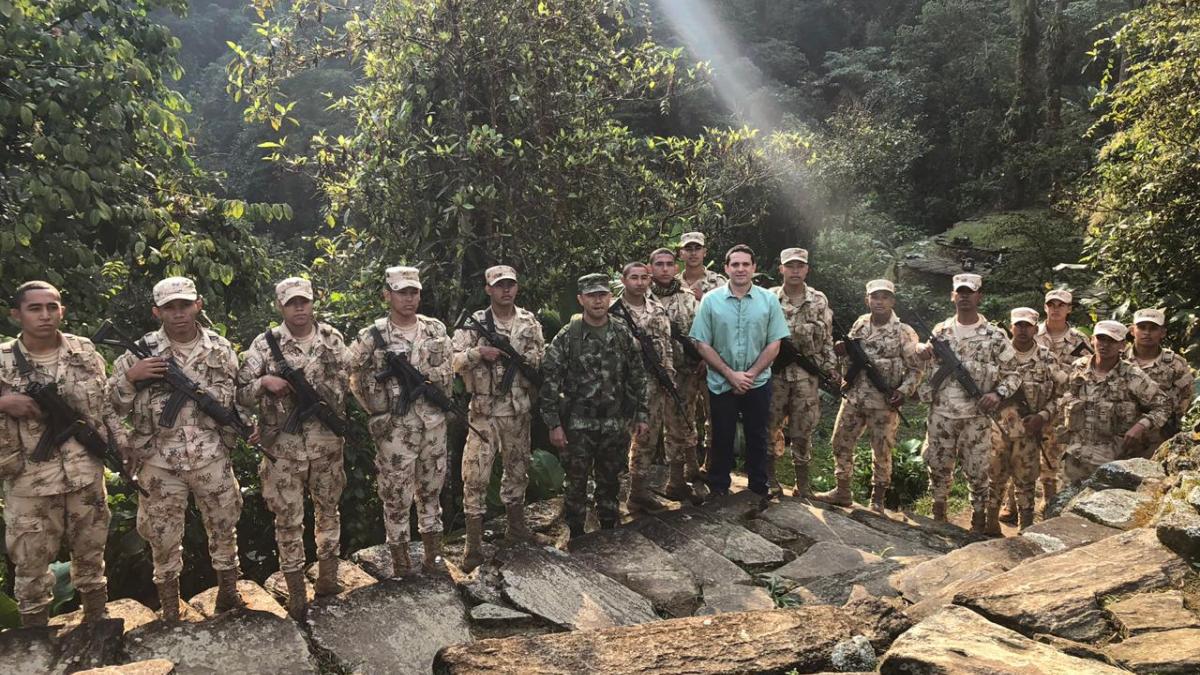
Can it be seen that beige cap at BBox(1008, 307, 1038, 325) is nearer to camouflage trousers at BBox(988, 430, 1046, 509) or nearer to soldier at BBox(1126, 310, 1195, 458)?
soldier at BBox(1126, 310, 1195, 458)

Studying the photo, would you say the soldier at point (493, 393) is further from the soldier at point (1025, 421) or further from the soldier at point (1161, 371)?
the soldier at point (1161, 371)

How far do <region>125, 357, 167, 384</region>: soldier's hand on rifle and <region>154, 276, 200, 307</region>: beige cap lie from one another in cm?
32

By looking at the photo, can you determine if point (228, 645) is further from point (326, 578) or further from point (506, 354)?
point (506, 354)

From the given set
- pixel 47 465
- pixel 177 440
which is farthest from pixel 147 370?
pixel 47 465

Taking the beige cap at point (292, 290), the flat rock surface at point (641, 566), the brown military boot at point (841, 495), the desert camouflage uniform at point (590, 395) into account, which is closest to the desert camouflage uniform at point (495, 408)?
the desert camouflage uniform at point (590, 395)

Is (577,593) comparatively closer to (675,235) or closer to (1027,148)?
(675,235)

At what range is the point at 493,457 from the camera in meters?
5.50

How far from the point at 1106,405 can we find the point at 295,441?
6116 millimetres

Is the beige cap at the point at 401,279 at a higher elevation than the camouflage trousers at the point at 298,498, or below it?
higher

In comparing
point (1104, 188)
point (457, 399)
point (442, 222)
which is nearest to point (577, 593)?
point (457, 399)

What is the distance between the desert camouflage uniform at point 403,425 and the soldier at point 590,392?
32.6 inches

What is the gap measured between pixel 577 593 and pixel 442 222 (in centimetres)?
388

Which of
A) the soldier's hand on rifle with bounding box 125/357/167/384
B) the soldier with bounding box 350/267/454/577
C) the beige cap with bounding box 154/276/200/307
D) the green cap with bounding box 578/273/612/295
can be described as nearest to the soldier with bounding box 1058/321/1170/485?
the green cap with bounding box 578/273/612/295

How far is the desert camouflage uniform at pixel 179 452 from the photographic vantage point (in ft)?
14.1
